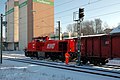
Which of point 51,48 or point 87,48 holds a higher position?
point 87,48

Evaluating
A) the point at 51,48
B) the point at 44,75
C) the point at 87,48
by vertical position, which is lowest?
the point at 44,75

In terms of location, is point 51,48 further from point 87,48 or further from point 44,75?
point 44,75

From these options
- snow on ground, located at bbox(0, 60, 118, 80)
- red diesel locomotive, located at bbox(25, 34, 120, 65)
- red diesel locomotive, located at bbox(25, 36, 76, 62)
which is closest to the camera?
snow on ground, located at bbox(0, 60, 118, 80)

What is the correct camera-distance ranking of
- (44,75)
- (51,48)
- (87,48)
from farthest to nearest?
(51,48) → (87,48) → (44,75)

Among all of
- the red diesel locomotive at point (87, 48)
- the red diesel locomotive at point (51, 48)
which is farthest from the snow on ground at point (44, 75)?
the red diesel locomotive at point (51, 48)

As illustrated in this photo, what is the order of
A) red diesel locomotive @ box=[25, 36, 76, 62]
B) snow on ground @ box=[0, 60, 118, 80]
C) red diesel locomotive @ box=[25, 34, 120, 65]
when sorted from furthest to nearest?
red diesel locomotive @ box=[25, 36, 76, 62], red diesel locomotive @ box=[25, 34, 120, 65], snow on ground @ box=[0, 60, 118, 80]

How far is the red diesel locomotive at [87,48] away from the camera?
2147 centimetres

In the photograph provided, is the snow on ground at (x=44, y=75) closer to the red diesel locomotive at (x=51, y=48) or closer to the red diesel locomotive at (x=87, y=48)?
the red diesel locomotive at (x=87, y=48)

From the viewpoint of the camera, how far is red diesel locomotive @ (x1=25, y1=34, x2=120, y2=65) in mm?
21469

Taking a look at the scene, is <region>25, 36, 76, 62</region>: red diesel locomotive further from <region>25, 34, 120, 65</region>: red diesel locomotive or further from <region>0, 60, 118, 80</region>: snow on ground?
<region>0, 60, 118, 80</region>: snow on ground

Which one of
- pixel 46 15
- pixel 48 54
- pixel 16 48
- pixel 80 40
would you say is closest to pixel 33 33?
pixel 46 15

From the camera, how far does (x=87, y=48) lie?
25.1 metres

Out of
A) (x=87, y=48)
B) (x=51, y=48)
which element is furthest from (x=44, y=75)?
(x=51, y=48)

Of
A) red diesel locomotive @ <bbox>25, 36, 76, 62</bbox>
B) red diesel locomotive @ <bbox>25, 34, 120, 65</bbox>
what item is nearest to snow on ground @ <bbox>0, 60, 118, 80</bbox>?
red diesel locomotive @ <bbox>25, 34, 120, 65</bbox>
